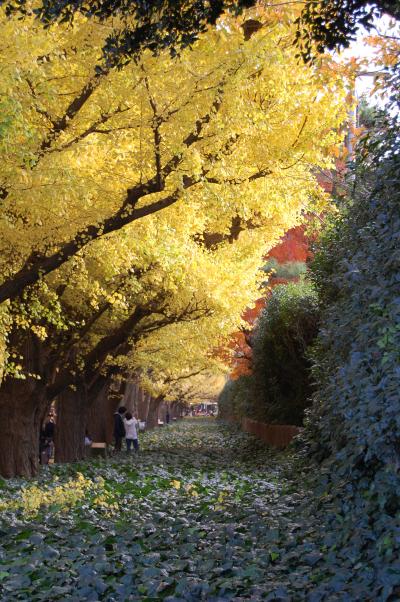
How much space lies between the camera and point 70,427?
24047 mm

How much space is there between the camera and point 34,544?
9.11 meters

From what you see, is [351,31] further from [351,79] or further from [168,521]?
[168,521]

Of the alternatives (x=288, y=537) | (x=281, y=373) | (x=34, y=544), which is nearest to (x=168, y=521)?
(x=34, y=544)

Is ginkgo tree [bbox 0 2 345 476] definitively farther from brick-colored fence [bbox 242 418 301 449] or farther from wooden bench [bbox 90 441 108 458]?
wooden bench [bbox 90 441 108 458]

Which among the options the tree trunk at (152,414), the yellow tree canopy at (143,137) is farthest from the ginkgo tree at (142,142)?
the tree trunk at (152,414)

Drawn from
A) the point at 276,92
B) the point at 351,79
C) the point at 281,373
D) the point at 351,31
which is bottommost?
the point at 281,373

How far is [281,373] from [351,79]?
556 inches

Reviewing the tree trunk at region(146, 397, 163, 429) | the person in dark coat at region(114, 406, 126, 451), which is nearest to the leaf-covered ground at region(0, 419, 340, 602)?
the person in dark coat at region(114, 406, 126, 451)

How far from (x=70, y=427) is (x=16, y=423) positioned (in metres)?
6.04

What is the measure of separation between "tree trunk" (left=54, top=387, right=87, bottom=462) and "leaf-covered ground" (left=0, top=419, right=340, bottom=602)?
836cm

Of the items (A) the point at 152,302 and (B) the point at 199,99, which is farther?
(A) the point at 152,302

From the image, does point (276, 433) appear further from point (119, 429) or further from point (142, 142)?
point (142, 142)

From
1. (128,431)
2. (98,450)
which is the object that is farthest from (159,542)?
(128,431)

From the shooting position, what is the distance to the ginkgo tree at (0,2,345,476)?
9367 mm
